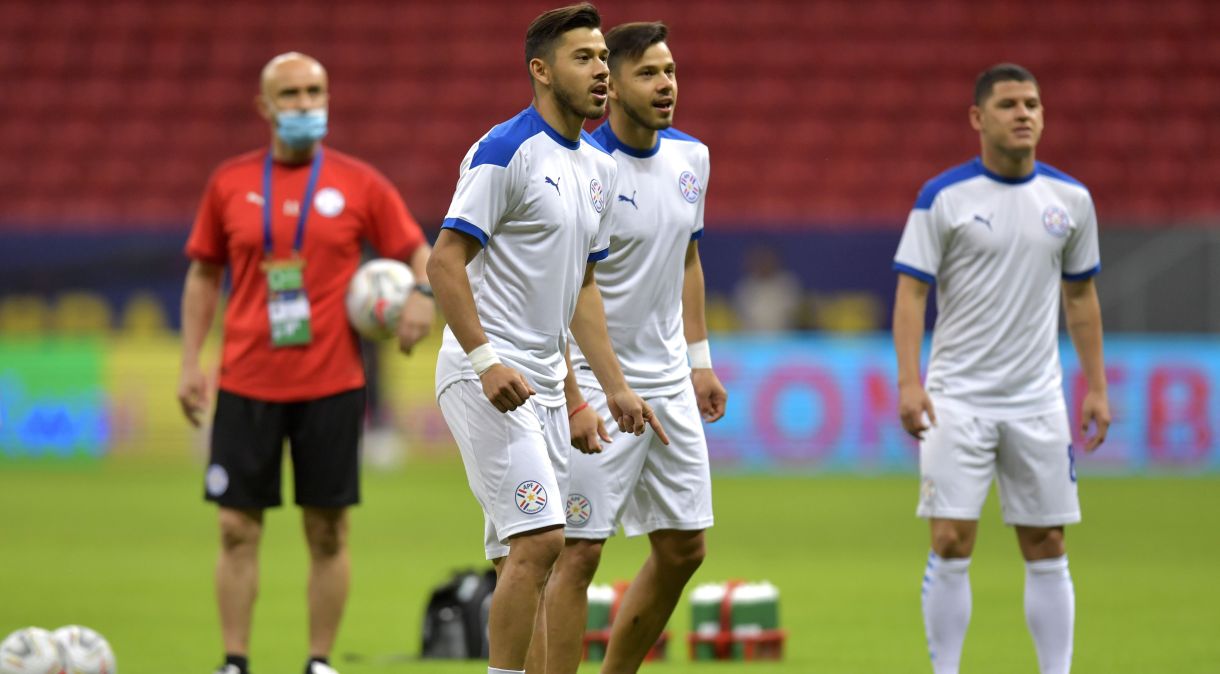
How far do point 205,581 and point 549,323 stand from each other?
19.6 ft

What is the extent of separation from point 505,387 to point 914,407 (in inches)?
75.6

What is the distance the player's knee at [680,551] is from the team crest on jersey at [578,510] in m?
0.32

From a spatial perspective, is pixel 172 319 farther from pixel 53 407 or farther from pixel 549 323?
pixel 549 323

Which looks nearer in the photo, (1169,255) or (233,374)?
(233,374)

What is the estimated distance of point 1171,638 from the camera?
26.7 ft

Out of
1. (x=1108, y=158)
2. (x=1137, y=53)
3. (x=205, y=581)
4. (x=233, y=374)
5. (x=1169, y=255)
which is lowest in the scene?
(x=205, y=581)

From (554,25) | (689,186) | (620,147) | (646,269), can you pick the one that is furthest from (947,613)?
(554,25)

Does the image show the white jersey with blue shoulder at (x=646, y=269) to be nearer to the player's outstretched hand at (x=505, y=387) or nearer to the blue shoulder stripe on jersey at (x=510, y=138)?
the blue shoulder stripe on jersey at (x=510, y=138)

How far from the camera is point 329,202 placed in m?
7.13

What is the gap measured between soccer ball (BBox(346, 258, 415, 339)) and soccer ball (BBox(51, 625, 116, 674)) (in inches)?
67.6

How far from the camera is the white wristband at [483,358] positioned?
16.3 feet

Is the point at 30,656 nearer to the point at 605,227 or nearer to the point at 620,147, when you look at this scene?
the point at 605,227

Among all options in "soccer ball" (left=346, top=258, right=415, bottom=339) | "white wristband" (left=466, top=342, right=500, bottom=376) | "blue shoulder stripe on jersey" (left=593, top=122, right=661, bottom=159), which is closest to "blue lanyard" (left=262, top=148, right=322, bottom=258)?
"soccer ball" (left=346, top=258, right=415, bottom=339)

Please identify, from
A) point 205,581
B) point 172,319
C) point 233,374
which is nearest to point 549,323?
point 233,374
